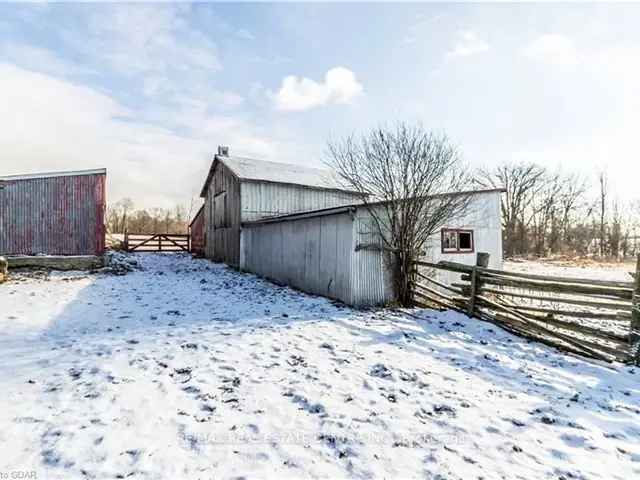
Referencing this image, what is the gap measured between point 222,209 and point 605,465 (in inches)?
756

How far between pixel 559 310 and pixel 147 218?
51.8m

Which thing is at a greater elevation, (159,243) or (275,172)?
(275,172)

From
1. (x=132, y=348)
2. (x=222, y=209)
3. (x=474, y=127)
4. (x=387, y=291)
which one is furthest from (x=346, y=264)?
(x=222, y=209)

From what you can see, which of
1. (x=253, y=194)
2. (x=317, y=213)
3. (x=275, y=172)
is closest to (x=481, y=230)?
(x=317, y=213)

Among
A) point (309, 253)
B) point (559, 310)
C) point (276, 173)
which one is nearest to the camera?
point (559, 310)

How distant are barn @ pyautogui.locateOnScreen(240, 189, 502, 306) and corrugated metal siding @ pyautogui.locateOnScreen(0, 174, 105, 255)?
6.32 m

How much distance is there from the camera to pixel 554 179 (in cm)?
4069

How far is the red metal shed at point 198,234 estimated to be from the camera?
81.8 feet

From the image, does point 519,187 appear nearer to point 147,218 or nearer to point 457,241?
point 457,241

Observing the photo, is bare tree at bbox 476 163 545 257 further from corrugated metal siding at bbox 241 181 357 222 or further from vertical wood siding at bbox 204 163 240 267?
vertical wood siding at bbox 204 163 240 267

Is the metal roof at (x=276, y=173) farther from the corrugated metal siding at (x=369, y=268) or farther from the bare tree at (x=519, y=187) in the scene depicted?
the bare tree at (x=519, y=187)

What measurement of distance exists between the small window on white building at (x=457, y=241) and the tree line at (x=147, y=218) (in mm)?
36812

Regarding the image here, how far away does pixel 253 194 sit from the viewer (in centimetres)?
1709

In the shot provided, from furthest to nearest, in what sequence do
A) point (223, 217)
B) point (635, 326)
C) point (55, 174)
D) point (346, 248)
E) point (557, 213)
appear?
point (557, 213), point (223, 217), point (55, 174), point (346, 248), point (635, 326)
